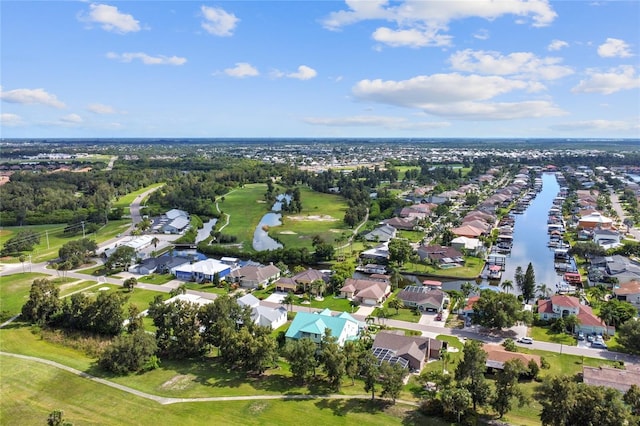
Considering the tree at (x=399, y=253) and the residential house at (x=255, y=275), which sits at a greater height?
the tree at (x=399, y=253)

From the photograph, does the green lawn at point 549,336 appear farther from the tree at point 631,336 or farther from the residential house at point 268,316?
the residential house at point 268,316

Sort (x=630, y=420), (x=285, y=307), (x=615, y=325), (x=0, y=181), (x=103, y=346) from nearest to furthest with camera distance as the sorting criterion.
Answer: (x=630, y=420), (x=103, y=346), (x=615, y=325), (x=285, y=307), (x=0, y=181)

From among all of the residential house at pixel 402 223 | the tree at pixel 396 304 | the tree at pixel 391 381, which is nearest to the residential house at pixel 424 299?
the tree at pixel 396 304

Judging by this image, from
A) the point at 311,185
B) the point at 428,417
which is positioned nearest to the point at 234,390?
the point at 428,417

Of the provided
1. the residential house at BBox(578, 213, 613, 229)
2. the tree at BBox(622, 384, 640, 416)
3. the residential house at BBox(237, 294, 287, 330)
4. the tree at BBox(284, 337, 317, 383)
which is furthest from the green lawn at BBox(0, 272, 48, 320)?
the residential house at BBox(578, 213, 613, 229)

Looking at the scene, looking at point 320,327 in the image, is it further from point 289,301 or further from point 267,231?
point 267,231

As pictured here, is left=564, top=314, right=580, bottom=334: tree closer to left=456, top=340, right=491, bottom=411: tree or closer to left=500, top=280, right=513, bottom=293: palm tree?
Result: left=500, top=280, right=513, bottom=293: palm tree

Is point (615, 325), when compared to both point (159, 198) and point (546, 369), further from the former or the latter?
point (159, 198)
